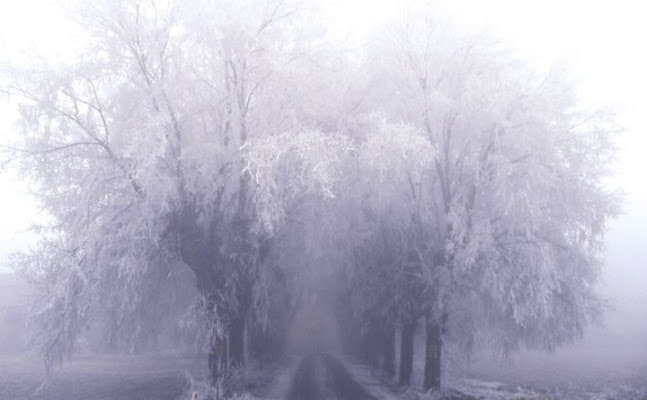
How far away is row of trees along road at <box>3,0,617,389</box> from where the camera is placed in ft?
47.4

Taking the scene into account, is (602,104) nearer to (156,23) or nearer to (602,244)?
(602,244)

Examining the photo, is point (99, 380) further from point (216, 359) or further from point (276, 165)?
point (276, 165)

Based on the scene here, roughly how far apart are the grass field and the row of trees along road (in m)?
3.03

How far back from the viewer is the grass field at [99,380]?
20.4m

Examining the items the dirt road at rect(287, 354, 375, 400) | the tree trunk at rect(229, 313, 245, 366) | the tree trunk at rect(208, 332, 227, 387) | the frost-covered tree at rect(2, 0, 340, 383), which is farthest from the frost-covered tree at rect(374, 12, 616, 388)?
the tree trunk at rect(208, 332, 227, 387)

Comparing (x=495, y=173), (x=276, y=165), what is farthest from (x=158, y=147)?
(x=495, y=173)

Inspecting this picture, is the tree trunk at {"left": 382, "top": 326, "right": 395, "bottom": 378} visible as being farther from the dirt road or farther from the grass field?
the grass field

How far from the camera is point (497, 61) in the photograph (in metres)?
17.8

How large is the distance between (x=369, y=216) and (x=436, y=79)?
5474 mm

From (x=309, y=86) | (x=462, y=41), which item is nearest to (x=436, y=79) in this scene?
(x=462, y=41)

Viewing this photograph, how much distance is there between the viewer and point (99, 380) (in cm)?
2667

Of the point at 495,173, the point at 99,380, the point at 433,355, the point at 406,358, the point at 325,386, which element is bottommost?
the point at 99,380

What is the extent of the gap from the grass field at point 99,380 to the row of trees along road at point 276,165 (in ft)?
9.94

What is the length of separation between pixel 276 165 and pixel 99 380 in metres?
18.5
